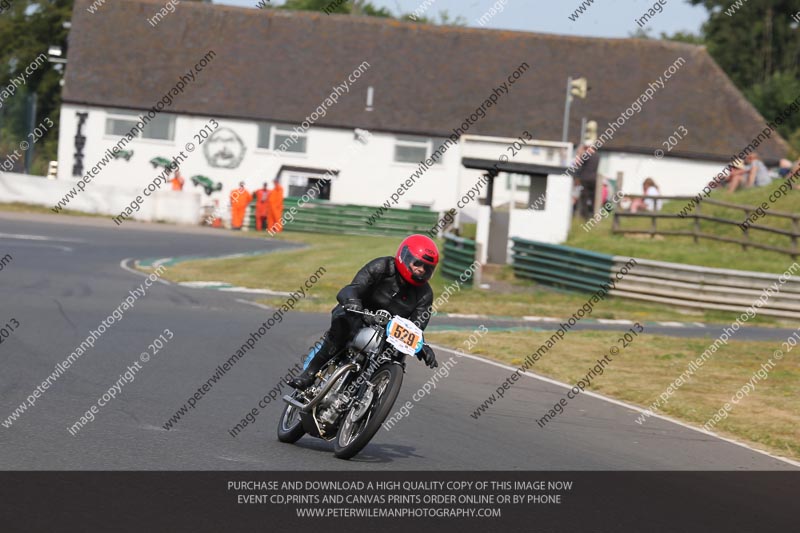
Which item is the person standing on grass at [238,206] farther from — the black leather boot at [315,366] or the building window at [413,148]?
the black leather boot at [315,366]

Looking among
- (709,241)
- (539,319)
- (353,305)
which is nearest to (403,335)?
(353,305)

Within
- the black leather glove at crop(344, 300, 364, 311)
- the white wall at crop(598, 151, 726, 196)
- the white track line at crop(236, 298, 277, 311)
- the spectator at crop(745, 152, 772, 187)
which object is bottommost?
the white track line at crop(236, 298, 277, 311)

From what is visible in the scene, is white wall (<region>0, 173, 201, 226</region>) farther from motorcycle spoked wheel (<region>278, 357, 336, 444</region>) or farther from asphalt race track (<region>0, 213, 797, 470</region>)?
motorcycle spoked wheel (<region>278, 357, 336, 444</region>)

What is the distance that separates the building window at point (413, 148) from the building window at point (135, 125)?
9.23 m

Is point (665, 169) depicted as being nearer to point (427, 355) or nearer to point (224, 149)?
point (224, 149)

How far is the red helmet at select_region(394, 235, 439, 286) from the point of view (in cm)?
855

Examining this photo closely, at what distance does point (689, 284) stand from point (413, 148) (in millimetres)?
26828

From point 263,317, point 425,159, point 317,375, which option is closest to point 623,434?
point 317,375

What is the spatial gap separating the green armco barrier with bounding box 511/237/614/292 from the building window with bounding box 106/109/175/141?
26.7m

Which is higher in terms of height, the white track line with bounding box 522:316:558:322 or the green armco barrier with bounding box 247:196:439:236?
the green armco barrier with bounding box 247:196:439:236

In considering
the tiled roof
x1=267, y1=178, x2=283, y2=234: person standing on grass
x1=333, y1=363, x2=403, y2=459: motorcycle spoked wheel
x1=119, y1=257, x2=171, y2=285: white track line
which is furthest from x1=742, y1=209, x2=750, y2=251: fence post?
x1=333, y1=363, x2=403, y2=459: motorcycle spoked wheel

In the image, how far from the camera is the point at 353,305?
8.63 meters
